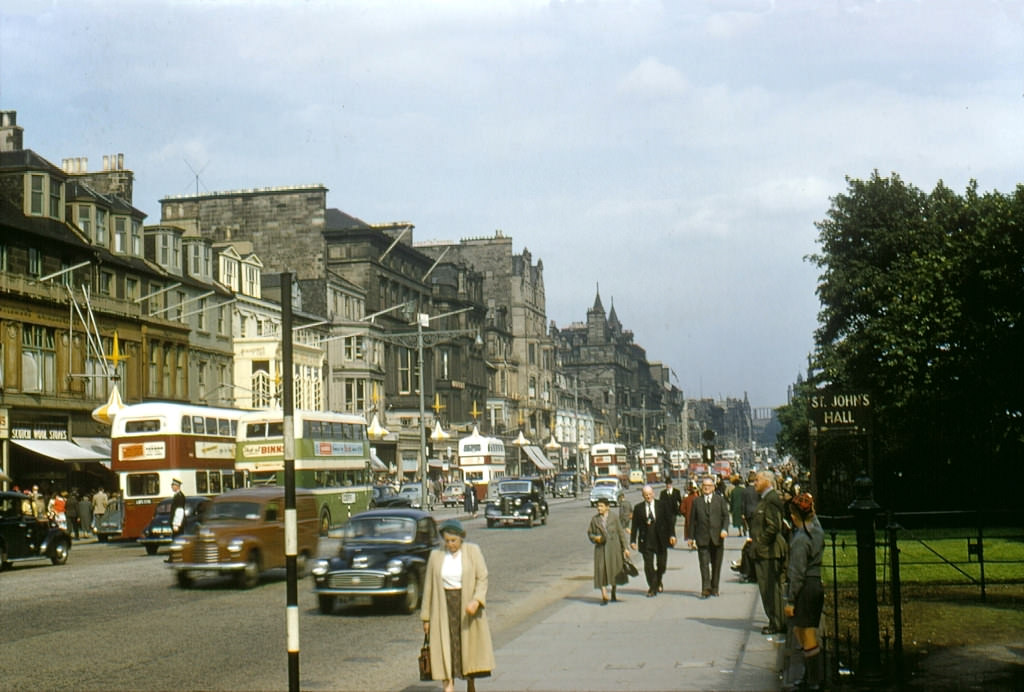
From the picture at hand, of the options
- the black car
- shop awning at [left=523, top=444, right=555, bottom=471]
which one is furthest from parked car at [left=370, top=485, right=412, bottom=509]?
shop awning at [left=523, top=444, right=555, bottom=471]

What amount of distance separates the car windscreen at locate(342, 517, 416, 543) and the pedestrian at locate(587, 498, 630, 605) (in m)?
3.06

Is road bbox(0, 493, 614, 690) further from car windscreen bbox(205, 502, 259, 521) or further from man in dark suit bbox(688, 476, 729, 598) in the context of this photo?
man in dark suit bbox(688, 476, 729, 598)

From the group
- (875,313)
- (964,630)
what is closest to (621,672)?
(964,630)

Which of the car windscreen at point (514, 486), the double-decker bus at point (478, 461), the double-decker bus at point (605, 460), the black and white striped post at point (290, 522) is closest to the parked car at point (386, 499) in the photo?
the car windscreen at point (514, 486)

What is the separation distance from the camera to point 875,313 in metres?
55.3

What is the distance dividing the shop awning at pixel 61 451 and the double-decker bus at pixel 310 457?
8.40 metres

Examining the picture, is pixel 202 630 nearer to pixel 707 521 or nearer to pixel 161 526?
pixel 707 521

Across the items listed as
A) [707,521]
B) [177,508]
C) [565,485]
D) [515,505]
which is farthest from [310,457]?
[565,485]

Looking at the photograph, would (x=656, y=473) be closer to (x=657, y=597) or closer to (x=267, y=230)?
(x=267, y=230)

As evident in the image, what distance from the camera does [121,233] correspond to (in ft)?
187

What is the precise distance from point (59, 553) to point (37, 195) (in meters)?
23.2

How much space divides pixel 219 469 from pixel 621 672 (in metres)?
32.4

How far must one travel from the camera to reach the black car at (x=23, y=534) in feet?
98.0

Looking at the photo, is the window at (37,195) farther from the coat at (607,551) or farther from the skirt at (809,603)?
the skirt at (809,603)
